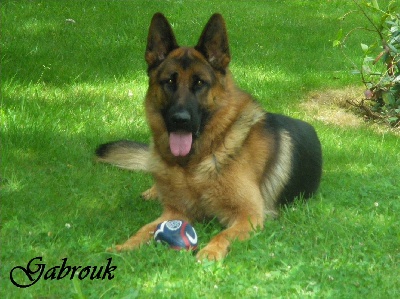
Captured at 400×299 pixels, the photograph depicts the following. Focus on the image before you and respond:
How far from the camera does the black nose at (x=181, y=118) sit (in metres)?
4.88

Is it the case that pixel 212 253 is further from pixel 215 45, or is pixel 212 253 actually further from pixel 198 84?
pixel 215 45

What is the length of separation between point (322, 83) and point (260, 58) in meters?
1.36

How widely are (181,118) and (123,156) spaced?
1.52 m

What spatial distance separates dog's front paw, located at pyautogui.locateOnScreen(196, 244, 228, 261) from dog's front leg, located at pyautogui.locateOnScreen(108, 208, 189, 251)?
0.44 m

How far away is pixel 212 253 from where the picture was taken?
14.6 feet

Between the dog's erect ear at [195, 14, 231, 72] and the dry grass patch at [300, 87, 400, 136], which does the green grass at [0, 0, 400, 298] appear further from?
the dog's erect ear at [195, 14, 231, 72]

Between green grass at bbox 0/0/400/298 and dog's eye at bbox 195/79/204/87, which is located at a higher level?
dog's eye at bbox 195/79/204/87

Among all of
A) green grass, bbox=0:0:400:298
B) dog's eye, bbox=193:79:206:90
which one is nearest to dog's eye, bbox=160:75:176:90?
dog's eye, bbox=193:79:206:90

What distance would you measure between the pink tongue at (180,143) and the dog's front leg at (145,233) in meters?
0.45

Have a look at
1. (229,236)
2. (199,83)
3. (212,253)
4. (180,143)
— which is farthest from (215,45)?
(212,253)

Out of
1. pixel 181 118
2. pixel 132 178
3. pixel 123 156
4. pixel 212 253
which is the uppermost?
pixel 181 118

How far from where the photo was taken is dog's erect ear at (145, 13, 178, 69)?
5.23 meters

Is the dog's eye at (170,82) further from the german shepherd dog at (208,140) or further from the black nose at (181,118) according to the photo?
the black nose at (181,118)

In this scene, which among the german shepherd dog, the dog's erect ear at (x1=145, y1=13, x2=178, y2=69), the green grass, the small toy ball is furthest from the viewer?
the dog's erect ear at (x1=145, y1=13, x2=178, y2=69)
